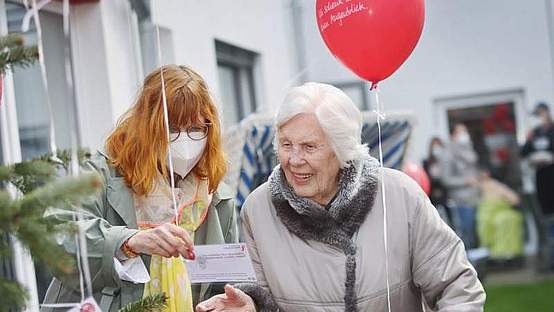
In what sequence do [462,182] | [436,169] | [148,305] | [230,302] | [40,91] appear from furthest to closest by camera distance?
1. [462,182]
2. [436,169]
3. [40,91]
4. [230,302]
5. [148,305]

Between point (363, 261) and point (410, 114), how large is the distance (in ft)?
9.25

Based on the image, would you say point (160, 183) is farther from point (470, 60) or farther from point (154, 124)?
point (470, 60)

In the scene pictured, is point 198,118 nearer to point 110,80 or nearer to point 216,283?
point 216,283

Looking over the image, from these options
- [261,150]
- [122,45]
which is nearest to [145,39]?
[122,45]

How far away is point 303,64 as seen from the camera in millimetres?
10016

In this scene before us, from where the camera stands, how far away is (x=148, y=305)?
1799 millimetres

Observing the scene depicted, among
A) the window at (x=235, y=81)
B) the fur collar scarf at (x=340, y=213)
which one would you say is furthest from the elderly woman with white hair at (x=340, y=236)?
the window at (x=235, y=81)

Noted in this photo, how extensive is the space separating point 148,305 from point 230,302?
863 millimetres

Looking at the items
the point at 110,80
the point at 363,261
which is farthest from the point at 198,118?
the point at 110,80

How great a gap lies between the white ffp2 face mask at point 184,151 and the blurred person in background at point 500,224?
26.8 ft

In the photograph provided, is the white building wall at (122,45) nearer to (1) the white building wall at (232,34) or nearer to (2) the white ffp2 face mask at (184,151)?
(1) the white building wall at (232,34)

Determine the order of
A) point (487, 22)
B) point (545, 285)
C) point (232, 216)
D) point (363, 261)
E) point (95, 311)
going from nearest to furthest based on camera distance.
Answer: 1. point (95, 311)
2. point (363, 261)
3. point (232, 216)
4. point (545, 285)
5. point (487, 22)

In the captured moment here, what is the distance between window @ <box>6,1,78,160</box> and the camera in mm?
4492

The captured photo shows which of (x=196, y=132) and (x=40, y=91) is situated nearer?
(x=196, y=132)
